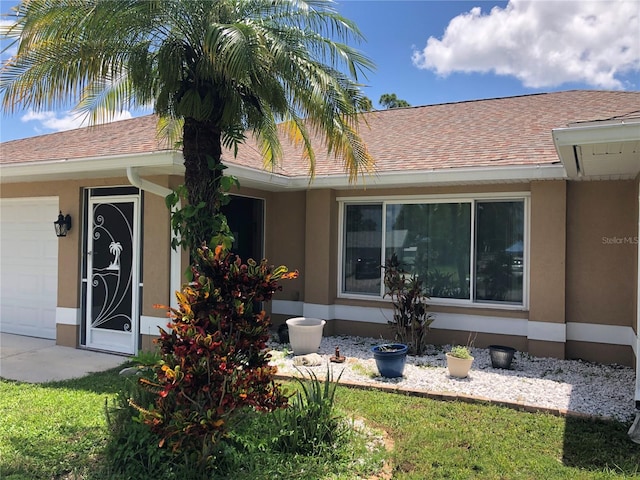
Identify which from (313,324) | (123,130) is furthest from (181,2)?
(123,130)

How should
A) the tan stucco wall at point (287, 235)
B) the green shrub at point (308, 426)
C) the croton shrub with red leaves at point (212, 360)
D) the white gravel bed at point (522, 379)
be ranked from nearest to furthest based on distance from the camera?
the croton shrub with red leaves at point (212, 360) → the green shrub at point (308, 426) → the white gravel bed at point (522, 379) → the tan stucco wall at point (287, 235)

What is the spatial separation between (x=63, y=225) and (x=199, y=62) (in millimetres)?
5271

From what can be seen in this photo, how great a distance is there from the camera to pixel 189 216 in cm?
468

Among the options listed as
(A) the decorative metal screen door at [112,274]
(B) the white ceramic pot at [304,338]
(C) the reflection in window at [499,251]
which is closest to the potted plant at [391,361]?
(B) the white ceramic pot at [304,338]

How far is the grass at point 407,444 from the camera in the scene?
12.5 ft

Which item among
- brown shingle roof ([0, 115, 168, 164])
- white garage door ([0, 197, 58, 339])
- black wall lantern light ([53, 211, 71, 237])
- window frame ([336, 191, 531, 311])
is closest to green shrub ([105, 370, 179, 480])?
brown shingle roof ([0, 115, 168, 164])

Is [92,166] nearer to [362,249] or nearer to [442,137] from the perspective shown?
[362,249]

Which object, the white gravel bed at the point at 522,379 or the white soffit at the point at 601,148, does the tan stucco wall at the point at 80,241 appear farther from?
the white soffit at the point at 601,148

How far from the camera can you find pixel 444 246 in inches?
353

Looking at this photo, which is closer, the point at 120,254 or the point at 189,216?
the point at 189,216

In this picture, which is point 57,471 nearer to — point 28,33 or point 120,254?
point 28,33

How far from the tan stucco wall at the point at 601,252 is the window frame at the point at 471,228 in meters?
0.66

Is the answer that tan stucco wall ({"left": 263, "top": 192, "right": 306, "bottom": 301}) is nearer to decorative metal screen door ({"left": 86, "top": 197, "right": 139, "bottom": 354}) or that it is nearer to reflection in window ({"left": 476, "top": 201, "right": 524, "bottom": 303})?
decorative metal screen door ({"left": 86, "top": 197, "right": 139, "bottom": 354})

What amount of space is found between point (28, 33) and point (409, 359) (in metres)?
6.79
